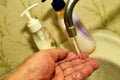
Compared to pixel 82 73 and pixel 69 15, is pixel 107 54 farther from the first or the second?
pixel 69 15

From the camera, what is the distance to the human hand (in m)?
0.60

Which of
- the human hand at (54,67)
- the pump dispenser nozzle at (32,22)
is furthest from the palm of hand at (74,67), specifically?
the pump dispenser nozzle at (32,22)

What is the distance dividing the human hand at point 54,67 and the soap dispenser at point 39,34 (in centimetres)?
7

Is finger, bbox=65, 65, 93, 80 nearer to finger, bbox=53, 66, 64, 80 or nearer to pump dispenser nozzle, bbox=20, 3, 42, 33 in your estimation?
finger, bbox=53, 66, 64, 80

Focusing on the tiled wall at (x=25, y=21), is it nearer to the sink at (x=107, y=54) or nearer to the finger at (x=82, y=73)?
the sink at (x=107, y=54)

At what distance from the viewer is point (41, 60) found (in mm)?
607

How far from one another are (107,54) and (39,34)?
0.74 ft

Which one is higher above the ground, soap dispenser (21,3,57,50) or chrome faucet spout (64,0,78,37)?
chrome faucet spout (64,0,78,37)

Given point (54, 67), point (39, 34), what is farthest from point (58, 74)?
point (39, 34)

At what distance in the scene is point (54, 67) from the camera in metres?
0.65

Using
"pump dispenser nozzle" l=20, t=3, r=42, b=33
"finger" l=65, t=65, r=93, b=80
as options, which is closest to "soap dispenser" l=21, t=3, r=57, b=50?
"pump dispenser nozzle" l=20, t=3, r=42, b=33

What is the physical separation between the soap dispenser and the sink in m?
0.15

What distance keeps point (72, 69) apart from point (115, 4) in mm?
259

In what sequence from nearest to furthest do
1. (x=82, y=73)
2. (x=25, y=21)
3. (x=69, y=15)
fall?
1. (x=69, y=15)
2. (x=82, y=73)
3. (x=25, y=21)
